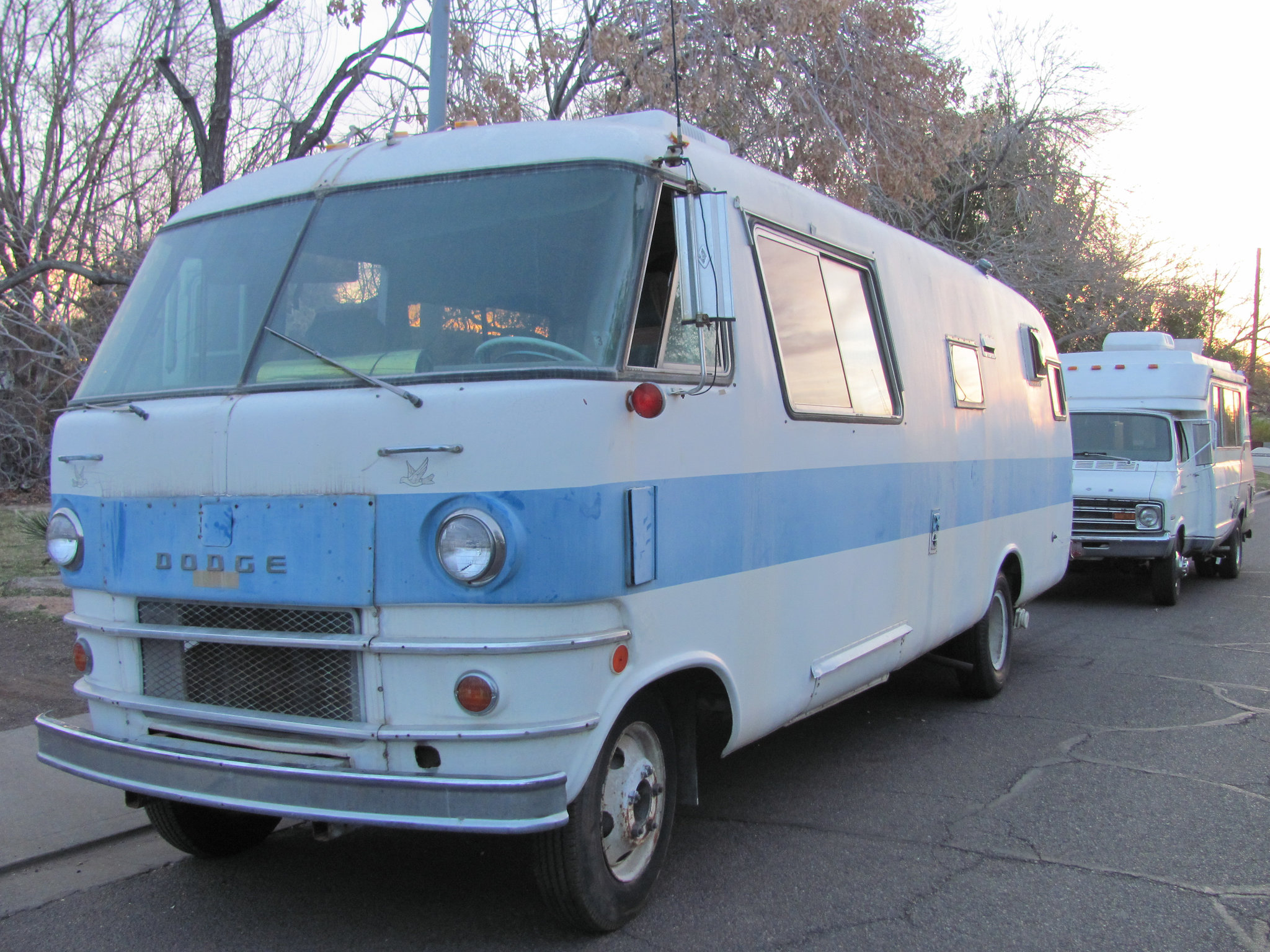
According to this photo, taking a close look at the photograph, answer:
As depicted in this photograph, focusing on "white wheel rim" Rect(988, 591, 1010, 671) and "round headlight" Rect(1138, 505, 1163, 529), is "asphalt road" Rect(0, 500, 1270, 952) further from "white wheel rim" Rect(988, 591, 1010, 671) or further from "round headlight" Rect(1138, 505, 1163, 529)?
"round headlight" Rect(1138, 505, 1163, 529)

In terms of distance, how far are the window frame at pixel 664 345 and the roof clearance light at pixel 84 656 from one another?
2.14m

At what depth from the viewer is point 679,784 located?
4.22m

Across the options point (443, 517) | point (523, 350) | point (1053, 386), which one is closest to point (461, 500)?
point (443, 517)

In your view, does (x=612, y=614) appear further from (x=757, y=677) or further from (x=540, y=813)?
(x=757, y=677)

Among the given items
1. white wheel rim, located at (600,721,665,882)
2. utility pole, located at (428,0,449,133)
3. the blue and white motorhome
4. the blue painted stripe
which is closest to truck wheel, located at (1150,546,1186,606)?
the blue and white motorhome

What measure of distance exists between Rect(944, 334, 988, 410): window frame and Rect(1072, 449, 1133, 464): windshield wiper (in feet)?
18.6

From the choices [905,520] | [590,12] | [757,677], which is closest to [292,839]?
[757,677]

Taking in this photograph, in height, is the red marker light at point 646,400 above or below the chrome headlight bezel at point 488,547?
above

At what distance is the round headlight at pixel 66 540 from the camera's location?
3.93 m

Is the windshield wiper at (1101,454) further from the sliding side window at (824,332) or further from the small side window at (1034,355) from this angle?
the sliding side window at (824,332)

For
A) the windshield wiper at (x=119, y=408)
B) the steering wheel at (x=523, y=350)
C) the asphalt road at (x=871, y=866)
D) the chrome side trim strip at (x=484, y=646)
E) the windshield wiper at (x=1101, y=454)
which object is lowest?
the asphalt road at (x=871, y=866)

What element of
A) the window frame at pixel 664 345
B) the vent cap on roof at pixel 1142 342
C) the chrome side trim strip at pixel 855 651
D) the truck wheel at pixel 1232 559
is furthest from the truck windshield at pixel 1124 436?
the window frame at pixel 664 345

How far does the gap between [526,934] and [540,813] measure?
0.84m

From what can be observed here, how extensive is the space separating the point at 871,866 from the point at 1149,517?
27.1 feet
